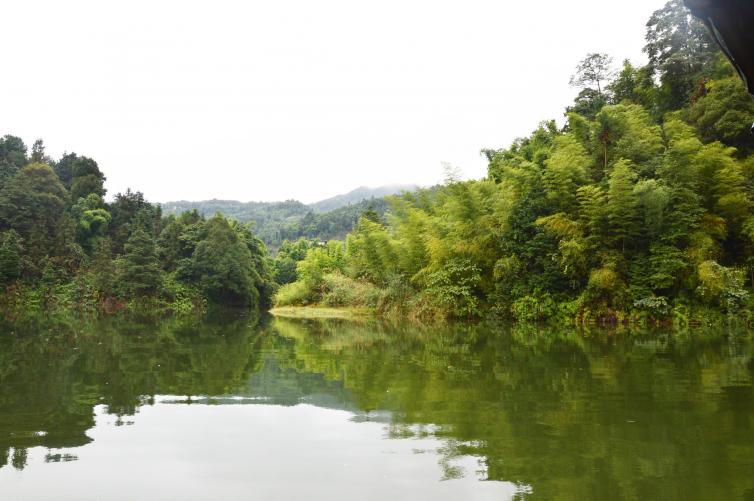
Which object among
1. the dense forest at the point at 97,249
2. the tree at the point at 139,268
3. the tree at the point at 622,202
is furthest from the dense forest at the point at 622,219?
the dense forest at the point at 97,249

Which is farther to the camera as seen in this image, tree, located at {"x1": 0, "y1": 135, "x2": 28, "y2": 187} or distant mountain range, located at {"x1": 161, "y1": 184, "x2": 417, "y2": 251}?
distant mountain range, located at {"x1": 161, "y1": 184, "x2": 417, "y2": 251}

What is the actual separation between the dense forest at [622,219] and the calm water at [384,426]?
231 inches

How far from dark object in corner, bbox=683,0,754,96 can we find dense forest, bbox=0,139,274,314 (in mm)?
33676

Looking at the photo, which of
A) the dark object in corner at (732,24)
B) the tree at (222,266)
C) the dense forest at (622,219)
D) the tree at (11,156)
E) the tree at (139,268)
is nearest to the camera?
the dark object in corner at (732,24)

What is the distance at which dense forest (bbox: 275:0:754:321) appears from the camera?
15062mm

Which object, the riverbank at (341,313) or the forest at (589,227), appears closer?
the forest at (589,227)

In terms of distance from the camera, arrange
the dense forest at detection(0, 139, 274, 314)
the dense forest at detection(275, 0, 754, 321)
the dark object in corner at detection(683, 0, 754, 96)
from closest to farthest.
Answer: the dark object in corner at detection(683, 0, 754, 96) < the dense forest at detection(275, 0, 754, 321) < the dense forest at detection(0, 139, 274, 314)

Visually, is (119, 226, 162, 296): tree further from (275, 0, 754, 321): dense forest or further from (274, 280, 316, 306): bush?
(275, 0, 754, 321): dense forest

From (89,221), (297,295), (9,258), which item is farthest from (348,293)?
(89,221)

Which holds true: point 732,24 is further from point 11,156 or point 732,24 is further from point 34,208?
point 11,156

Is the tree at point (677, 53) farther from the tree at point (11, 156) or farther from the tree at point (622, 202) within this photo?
the tree at point (11, 156)

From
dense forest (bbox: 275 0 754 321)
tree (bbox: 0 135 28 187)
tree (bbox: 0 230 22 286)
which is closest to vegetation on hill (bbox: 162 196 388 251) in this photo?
tree (bbox: 0 135 28 187)

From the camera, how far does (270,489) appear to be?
3516 mm

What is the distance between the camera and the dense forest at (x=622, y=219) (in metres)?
15.1
